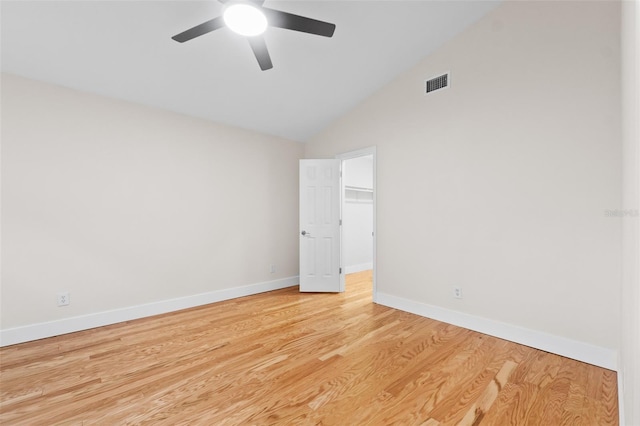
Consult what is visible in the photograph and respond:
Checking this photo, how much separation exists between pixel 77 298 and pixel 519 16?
5.30 m

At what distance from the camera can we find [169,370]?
2.21 meters

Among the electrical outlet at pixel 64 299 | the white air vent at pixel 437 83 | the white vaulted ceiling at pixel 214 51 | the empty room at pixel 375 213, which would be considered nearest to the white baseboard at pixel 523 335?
the empty room at pixel 375 213

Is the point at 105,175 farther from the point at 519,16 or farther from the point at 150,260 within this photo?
the point at 519,16

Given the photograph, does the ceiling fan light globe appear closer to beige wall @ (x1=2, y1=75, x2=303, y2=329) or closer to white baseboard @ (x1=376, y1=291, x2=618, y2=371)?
beige wall @ (x1=2, y1=75, x2=303, y2=329)

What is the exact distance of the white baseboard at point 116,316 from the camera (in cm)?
268

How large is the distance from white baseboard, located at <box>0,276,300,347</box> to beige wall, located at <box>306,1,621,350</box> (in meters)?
2.23

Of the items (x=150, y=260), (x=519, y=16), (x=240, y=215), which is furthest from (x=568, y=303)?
(x=150, y=260)

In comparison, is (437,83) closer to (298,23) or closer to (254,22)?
(298,23)

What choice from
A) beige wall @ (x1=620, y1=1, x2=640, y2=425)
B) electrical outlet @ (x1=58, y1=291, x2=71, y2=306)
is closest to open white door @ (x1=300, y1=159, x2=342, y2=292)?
electrical outlet @ (x1=58, y1=291, x2=71, y2=306)

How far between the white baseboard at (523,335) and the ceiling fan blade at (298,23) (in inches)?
119

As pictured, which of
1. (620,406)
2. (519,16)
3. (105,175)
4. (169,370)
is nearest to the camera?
(620,406)

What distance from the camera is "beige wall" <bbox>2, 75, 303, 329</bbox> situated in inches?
106

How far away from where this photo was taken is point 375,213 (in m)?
3.91

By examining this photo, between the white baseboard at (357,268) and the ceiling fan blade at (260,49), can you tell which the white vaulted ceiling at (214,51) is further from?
the white baseboard at (357,268)
